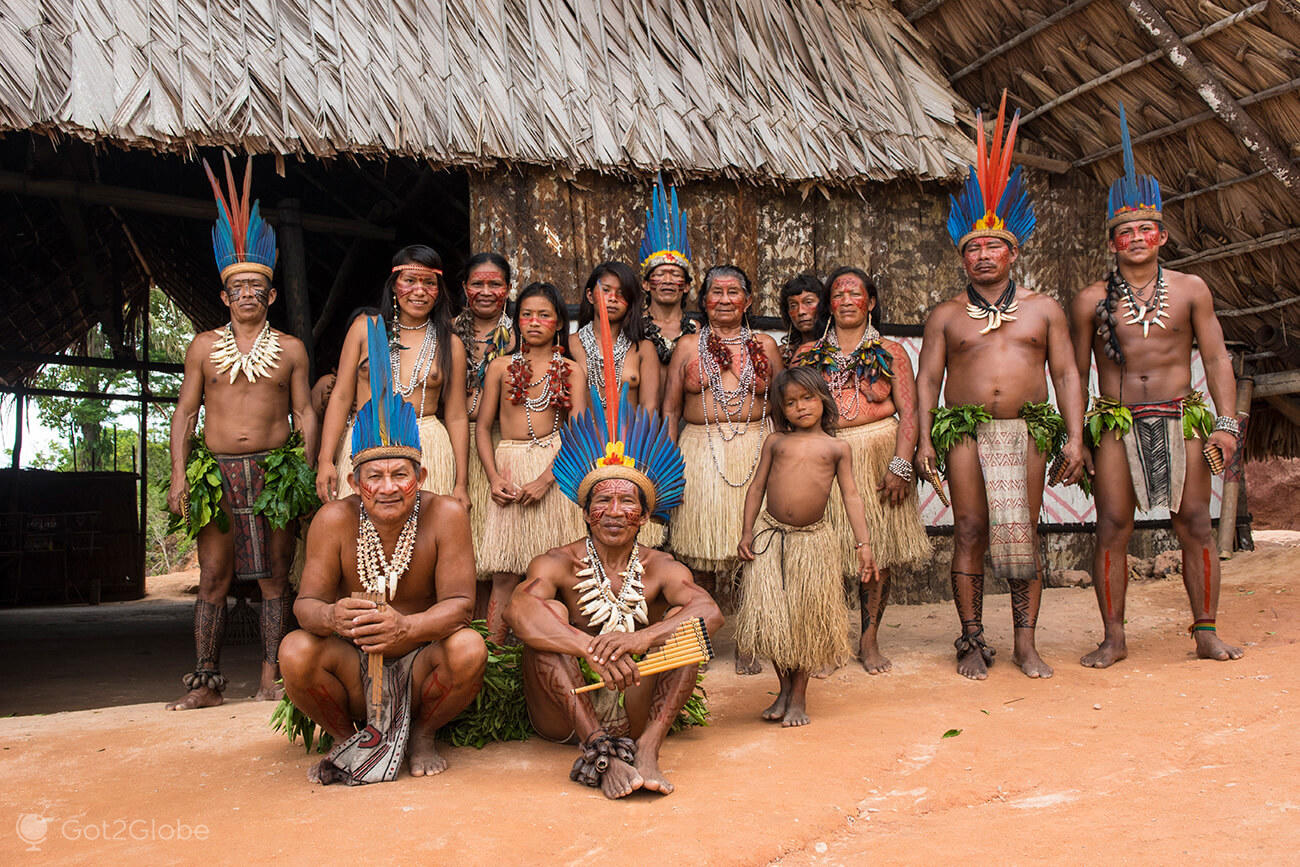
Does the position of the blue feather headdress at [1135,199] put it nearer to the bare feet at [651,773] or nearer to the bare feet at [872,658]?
the bare feet at [872,658]

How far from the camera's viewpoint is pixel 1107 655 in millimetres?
3783

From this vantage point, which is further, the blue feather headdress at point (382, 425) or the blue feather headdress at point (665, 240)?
the blue feather headdress at point (665, 240)

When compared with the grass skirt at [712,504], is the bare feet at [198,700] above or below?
below

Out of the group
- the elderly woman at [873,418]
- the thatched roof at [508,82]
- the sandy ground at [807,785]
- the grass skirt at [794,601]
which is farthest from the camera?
the thatched roof at [508,82]

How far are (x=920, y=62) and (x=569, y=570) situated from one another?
4485mm

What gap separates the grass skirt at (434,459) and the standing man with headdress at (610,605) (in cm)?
95

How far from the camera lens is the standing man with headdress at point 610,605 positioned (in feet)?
8.43

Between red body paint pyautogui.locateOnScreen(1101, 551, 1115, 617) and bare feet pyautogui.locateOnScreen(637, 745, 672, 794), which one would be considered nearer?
bare feet pyautogui.locateOnScreen(637, 745, 672, 794)

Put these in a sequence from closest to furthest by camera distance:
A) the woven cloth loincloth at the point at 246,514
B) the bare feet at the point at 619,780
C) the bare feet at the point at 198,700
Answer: the bare feet at the point at 619,780 → the bare feet at the point at 198,700 → the woven cloth loincloth at the point at 246,514

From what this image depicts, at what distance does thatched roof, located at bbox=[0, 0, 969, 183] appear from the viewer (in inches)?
162

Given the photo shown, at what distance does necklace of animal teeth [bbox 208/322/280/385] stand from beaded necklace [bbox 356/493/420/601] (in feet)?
4.84

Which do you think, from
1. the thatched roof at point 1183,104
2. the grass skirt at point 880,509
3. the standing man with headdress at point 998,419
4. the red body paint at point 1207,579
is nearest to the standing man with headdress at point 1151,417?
the red body paint at point 1207,579

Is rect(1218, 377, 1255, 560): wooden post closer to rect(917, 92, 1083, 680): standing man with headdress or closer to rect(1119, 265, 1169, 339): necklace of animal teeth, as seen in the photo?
rect(1119, 265, 1169, 339): necklace of animal teeth

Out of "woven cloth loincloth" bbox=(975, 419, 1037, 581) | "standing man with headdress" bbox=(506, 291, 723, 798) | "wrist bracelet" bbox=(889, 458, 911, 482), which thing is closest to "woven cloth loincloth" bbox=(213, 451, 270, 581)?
"standing man with headdress" bbox=(506, 291, 723, 798)
